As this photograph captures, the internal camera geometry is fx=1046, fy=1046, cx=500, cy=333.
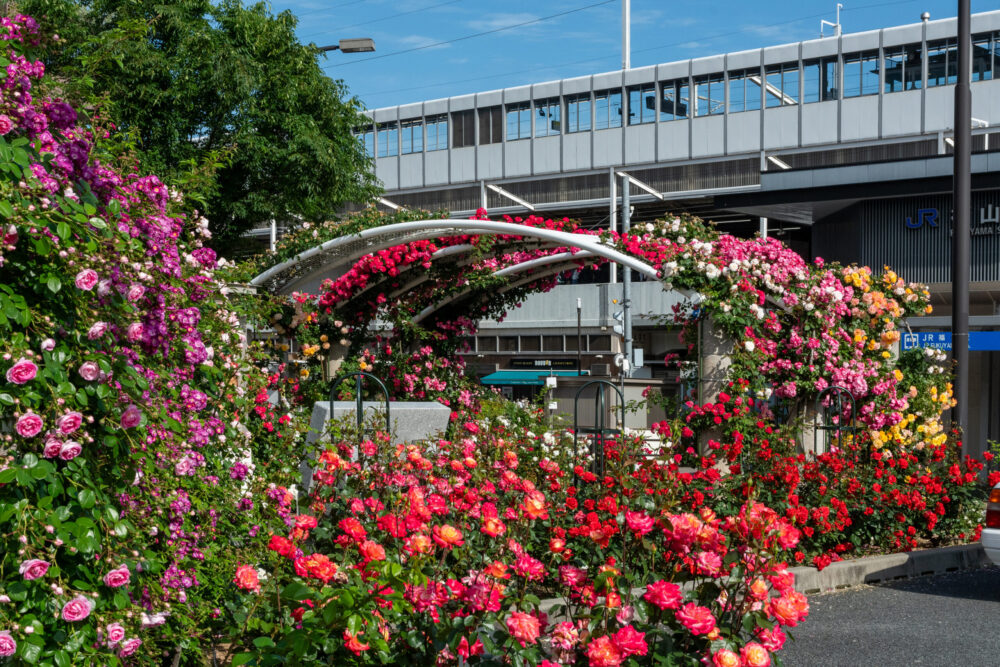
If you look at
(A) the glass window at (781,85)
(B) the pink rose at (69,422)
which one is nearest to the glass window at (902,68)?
(A) the glass window at (781,85)

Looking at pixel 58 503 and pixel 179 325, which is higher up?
pixel 179 325

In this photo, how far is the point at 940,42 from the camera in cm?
3234

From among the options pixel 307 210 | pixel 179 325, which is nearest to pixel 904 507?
pixel 179 325

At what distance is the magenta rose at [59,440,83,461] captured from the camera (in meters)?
2.98

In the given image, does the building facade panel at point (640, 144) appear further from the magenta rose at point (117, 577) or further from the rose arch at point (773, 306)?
the magenta rose at point (117, 577)

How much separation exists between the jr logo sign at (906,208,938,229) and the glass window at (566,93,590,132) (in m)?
19.6

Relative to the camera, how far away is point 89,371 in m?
3.06

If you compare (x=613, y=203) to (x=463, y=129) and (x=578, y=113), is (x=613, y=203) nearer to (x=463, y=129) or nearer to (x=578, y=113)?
(x=578, y=113)

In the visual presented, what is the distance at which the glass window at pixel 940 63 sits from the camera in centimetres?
3216

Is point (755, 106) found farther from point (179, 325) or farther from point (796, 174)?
A: point (179, 325)

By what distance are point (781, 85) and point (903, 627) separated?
3188cm

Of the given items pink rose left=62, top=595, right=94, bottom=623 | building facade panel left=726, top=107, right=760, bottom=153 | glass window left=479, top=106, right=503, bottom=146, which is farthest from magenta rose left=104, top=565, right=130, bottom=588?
glass window left=479, top=106, right=503, bottom=146

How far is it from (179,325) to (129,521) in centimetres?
94

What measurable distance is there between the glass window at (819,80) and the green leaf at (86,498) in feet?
114
